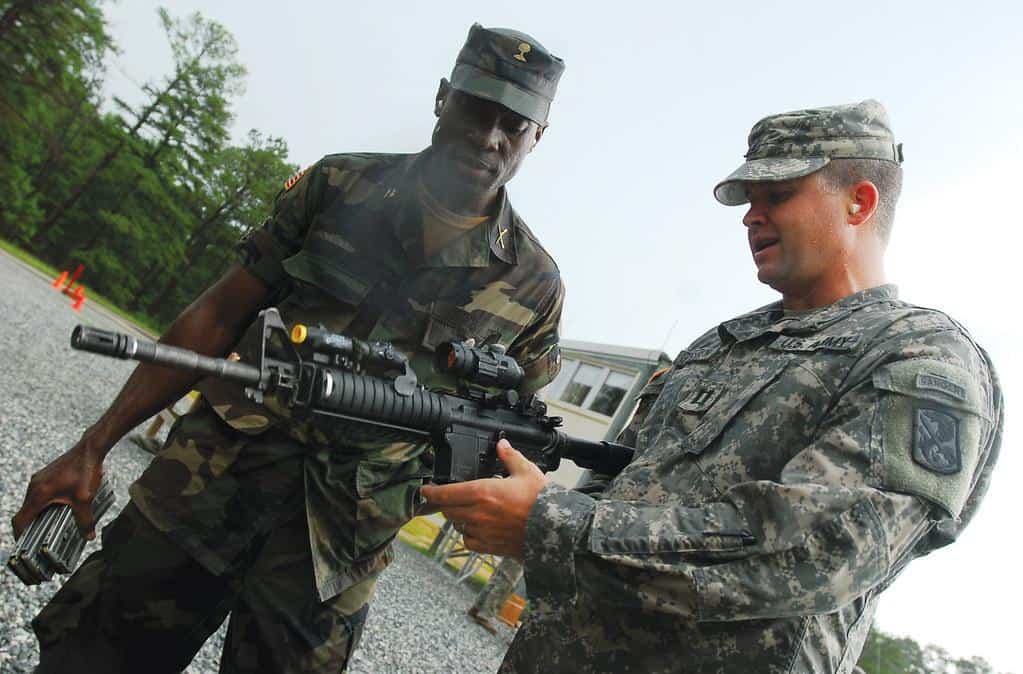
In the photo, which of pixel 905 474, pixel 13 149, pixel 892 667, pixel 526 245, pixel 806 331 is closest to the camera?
pixel 905 474

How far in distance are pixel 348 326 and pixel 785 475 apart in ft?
6.19

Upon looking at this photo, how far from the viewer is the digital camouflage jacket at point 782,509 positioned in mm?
1550

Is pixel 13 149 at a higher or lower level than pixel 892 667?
higher

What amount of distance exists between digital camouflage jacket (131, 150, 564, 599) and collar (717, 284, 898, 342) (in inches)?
40.1

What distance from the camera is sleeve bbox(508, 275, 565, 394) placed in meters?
3.25

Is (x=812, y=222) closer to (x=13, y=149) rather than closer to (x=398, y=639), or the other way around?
(x=398, y=639)

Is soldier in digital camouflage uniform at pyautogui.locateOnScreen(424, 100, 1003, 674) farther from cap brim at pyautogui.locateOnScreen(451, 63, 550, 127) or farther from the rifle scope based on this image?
cap brim at pyautogui.locateOnScreen(451, 63, 550, 127)

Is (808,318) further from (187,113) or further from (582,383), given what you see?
(187,113)

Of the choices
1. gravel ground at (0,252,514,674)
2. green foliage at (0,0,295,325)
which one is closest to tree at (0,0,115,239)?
green foliage at (0,0,295,325)

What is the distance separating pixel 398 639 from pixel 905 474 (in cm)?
941

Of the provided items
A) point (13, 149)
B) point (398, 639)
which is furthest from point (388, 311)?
point (13, 149)

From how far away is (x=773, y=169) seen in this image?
2.25 meters

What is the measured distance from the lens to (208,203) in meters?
44.2

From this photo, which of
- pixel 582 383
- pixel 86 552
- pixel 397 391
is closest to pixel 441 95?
pixel 397 391
